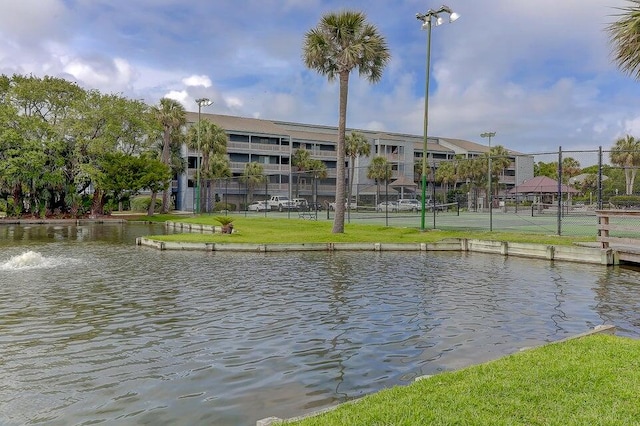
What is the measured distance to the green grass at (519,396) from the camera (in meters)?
4.23

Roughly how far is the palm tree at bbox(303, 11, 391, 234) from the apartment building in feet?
113

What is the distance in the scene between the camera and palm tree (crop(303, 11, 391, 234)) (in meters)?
24.6

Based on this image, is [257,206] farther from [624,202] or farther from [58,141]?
[624,202]

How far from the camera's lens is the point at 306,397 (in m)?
5.61

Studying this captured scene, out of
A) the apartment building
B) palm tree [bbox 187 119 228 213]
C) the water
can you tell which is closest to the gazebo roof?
the apartment building

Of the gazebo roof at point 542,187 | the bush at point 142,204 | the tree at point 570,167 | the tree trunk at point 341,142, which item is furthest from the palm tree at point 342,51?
the tree at point 570,167

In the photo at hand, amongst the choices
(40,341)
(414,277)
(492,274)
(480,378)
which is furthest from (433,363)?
(492,274)

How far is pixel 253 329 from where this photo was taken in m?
8.53

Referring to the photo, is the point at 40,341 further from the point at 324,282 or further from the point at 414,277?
the point at 414,277

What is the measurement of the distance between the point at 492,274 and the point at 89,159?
43.2 metres

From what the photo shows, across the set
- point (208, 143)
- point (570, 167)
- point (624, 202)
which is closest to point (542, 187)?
point (624, 202)

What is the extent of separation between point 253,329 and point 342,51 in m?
19.6

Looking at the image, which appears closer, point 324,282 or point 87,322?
point 87,322

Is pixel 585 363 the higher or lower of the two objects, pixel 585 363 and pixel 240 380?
the higher
